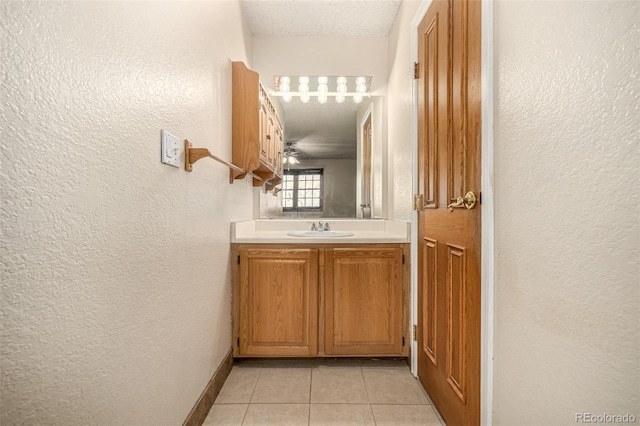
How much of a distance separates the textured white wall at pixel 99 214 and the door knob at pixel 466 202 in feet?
3.57

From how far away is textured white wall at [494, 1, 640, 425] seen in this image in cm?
62

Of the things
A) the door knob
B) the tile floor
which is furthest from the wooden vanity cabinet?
the door knob

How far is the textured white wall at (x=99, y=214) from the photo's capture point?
0.56 meters

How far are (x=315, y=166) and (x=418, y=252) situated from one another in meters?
1.11

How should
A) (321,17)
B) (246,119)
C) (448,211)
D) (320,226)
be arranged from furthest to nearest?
1. (320,226)
2. (321,17)
3. (246,119)
4. (448,211)

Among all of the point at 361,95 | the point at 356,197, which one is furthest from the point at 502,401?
the point at 361,95

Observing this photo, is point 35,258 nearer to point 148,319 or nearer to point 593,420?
point 148,319

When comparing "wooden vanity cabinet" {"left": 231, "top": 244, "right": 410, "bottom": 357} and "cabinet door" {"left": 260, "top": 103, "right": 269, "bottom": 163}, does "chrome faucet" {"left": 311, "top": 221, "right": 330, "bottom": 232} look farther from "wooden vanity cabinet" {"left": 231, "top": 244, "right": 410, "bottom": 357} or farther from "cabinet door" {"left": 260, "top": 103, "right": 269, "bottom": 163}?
"cabinet door" {"left": 260, "top": 103, "right": 269, "bottom": 163}

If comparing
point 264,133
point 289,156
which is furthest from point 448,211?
point 289,156

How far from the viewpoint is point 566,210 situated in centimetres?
76

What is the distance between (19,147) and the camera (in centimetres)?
56

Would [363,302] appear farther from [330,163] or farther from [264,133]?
[264,133]

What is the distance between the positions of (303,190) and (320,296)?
92 centimetres

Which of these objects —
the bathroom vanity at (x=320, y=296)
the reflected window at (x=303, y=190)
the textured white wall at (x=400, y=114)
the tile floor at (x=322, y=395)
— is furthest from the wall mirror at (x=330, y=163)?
the tile floor at (x=322, y=395)
